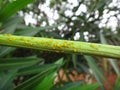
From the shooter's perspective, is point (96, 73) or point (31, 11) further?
point (31, 11)

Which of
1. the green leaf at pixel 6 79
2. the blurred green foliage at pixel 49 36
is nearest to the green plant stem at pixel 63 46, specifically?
the blurred green foliage at pixel 49 36

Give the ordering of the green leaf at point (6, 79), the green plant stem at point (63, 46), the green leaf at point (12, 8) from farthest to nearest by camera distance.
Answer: the green leaf at point (6, 79), the green leaf at point (12, 8), the green plant stem at point (63, 46)

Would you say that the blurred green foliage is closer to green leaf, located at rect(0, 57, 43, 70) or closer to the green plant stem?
green leaf, located at rect(0, 57, 43, 70)

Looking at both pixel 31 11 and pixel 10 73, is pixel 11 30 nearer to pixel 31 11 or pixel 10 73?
pixel 10 73

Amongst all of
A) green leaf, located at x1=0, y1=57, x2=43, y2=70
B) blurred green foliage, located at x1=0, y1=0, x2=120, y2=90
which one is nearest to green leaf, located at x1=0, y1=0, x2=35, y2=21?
blurred green foliage, located at x1=0, y1=0, x2=120, y2=90

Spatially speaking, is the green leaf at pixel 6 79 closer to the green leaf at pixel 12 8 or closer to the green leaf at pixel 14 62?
the green leaf at pixel 14 62

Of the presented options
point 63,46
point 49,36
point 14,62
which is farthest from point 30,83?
point 49,36

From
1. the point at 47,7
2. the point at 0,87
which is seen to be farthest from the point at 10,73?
the point at 47,7

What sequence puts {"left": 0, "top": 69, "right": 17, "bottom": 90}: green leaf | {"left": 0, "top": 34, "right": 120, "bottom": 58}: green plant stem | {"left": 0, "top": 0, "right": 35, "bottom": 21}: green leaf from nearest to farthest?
{"left": 0, "top": 34, "right": 120, "bottom": 58}: green plant stem, {"left": 0, "top": 0, "right": 35, "bottom": 21}: green leaf, {"left": 0, "top": 69, "right": 17, "bottom": 90}: green leaf
